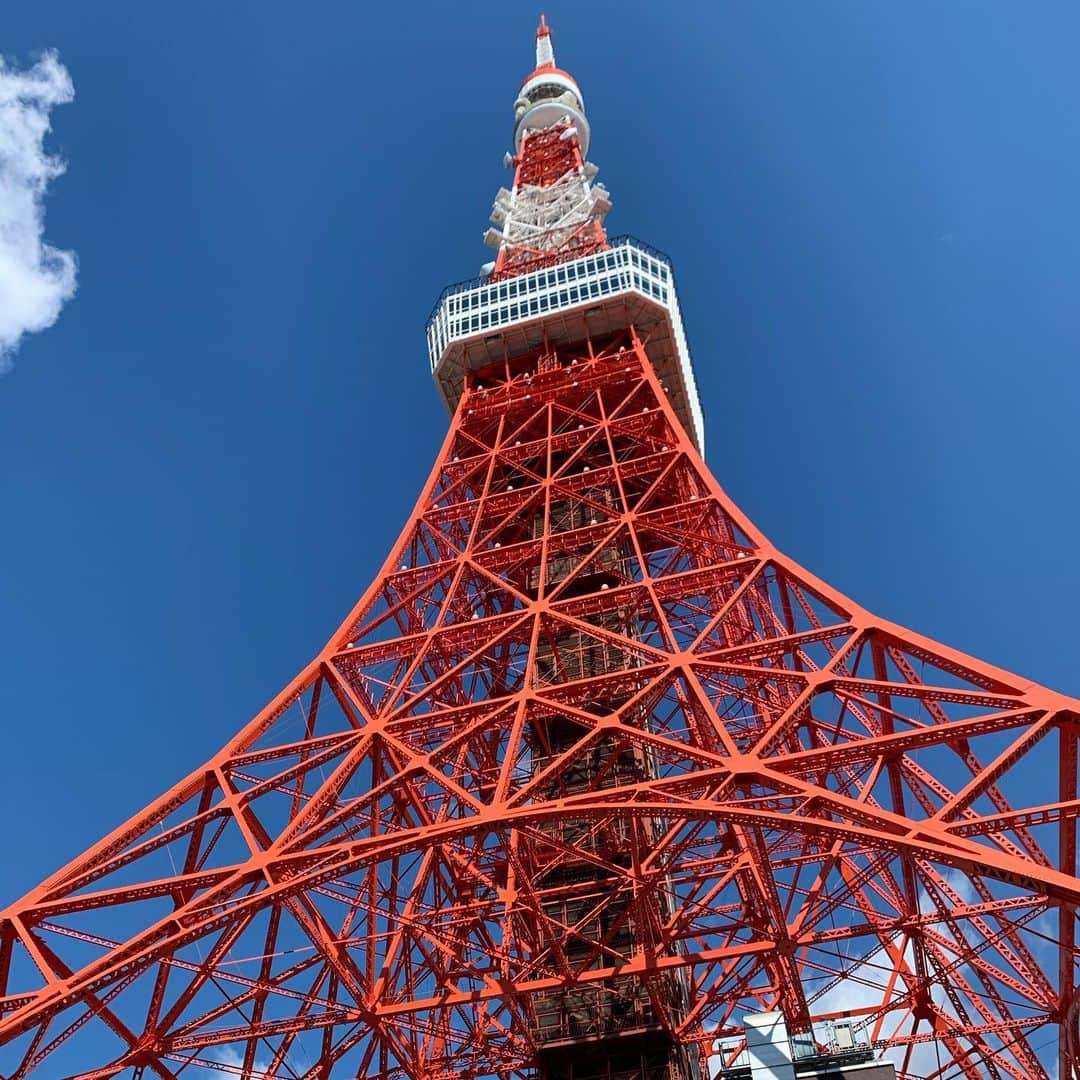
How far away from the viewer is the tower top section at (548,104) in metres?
35.0

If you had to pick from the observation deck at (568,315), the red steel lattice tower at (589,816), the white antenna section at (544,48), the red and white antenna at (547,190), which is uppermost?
the white antenna section at (544,48)

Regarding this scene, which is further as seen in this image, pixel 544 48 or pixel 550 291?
pixel 544 48

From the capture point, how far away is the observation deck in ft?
82.5

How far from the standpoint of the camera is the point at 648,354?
84.8 feet

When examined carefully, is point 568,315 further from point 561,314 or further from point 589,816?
point 589,816

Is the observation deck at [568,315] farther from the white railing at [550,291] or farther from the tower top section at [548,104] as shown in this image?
the tower top section at [548,104]

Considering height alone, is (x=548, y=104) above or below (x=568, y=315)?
above

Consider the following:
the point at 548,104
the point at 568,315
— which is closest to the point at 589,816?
the point at 568,315

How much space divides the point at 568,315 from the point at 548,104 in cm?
1313

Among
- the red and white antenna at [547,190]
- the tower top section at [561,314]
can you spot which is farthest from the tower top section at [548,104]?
the tower top section at [561,314]

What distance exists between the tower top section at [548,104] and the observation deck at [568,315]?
10273mm

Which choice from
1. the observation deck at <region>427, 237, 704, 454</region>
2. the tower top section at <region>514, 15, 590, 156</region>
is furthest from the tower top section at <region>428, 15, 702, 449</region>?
the tower top section at <region>514, 15, 590, 156</region>

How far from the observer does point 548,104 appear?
115 feet

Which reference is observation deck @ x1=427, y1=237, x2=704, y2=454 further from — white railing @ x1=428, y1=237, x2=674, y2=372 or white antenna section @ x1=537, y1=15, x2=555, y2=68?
white antenna section @ x1=537, y1=15, x2=555, y2=68
